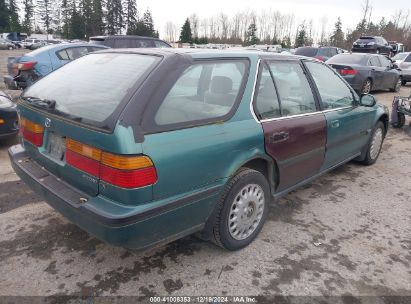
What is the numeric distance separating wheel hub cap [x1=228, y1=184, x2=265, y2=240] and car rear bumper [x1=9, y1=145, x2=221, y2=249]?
12.5 inches

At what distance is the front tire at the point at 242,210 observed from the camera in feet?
8.52

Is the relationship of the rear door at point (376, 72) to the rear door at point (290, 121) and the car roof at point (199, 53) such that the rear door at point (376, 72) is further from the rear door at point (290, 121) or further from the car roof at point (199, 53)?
the car roof at point (199, 53)

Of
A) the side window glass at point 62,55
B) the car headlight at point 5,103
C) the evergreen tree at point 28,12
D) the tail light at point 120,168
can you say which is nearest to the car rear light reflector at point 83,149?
the tail light at point 120,168

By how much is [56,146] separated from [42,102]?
392mm

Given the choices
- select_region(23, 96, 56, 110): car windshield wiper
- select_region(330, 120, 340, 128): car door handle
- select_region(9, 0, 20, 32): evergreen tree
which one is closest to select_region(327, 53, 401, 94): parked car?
select_region(330, 120, 340, 128): car door handle

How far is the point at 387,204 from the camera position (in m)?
3.81

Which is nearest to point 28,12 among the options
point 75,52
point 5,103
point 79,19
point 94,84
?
point 79,19

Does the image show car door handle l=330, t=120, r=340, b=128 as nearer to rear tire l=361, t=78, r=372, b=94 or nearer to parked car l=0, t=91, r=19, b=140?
parked car l=0, t=91, r=19, b=140

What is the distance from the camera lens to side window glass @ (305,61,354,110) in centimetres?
363

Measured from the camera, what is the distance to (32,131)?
272cm

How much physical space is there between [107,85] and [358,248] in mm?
2467

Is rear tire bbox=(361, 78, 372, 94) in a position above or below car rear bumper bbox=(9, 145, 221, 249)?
above

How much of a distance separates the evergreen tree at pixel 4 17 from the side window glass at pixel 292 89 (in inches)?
3054

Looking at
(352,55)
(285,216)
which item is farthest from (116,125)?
(352,55)
